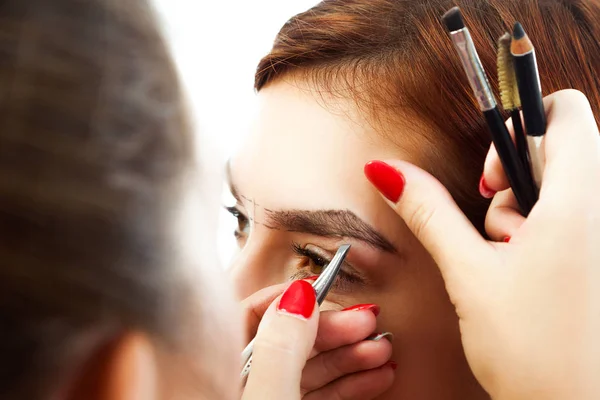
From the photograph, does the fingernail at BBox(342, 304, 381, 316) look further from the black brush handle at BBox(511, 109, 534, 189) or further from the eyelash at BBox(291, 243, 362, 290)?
the black brush handle at BBox(511, 109, 534, 189)

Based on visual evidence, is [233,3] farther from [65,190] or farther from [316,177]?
[65,190]

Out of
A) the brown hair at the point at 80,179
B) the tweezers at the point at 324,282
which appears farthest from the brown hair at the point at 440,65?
the brown hair at the point at 80,179

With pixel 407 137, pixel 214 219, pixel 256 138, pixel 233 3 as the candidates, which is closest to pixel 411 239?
pixel 407 137

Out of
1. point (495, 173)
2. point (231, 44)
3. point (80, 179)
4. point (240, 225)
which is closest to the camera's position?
point (80, 179)

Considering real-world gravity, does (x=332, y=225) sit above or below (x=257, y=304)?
above

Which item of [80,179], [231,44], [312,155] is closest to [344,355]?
[312,155]

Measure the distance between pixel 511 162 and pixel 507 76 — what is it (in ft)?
0.24

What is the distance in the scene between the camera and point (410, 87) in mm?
687

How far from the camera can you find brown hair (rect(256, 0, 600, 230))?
2.21ft

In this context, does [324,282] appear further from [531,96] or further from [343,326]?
[531,96]

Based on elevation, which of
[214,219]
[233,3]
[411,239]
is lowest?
[411,239]

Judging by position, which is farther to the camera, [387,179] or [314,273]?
[314,273]

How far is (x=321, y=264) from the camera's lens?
2.33ft

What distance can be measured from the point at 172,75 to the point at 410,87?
410mm
